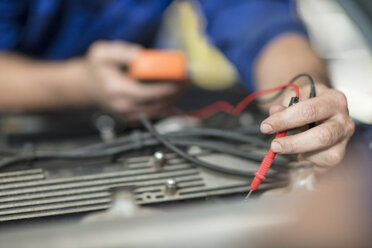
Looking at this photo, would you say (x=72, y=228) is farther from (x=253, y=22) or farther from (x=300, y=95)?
(x=253, y=22)

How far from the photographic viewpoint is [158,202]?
0.36 meters

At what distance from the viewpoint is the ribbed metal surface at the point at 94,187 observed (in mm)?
348

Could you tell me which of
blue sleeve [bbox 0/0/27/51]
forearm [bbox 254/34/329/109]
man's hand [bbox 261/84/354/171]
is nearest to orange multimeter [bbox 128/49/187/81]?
forearm [bbox 254/34/329/109]

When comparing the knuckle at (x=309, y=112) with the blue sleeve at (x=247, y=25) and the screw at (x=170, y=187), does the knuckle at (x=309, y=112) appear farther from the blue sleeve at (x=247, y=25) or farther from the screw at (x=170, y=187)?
the blue sleeve at (x=247, y=25)

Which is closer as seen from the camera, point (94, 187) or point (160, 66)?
point (94, 187)

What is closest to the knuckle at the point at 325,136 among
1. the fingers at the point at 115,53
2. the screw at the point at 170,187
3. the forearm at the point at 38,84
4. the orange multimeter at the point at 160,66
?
the screw at the point at 170,187

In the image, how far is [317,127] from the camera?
0.34 m

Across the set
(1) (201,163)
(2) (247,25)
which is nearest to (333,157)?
(1) (201,163)

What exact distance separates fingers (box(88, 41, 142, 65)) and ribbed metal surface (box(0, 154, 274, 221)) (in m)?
0.33

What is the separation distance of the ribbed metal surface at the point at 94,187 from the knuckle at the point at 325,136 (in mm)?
91

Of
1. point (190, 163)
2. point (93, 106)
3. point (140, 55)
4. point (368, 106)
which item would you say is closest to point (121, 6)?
point (93, 106)

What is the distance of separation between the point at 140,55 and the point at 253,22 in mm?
323

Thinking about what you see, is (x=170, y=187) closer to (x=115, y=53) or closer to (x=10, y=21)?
(x=115, y=53)

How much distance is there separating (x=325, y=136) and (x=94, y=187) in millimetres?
240
